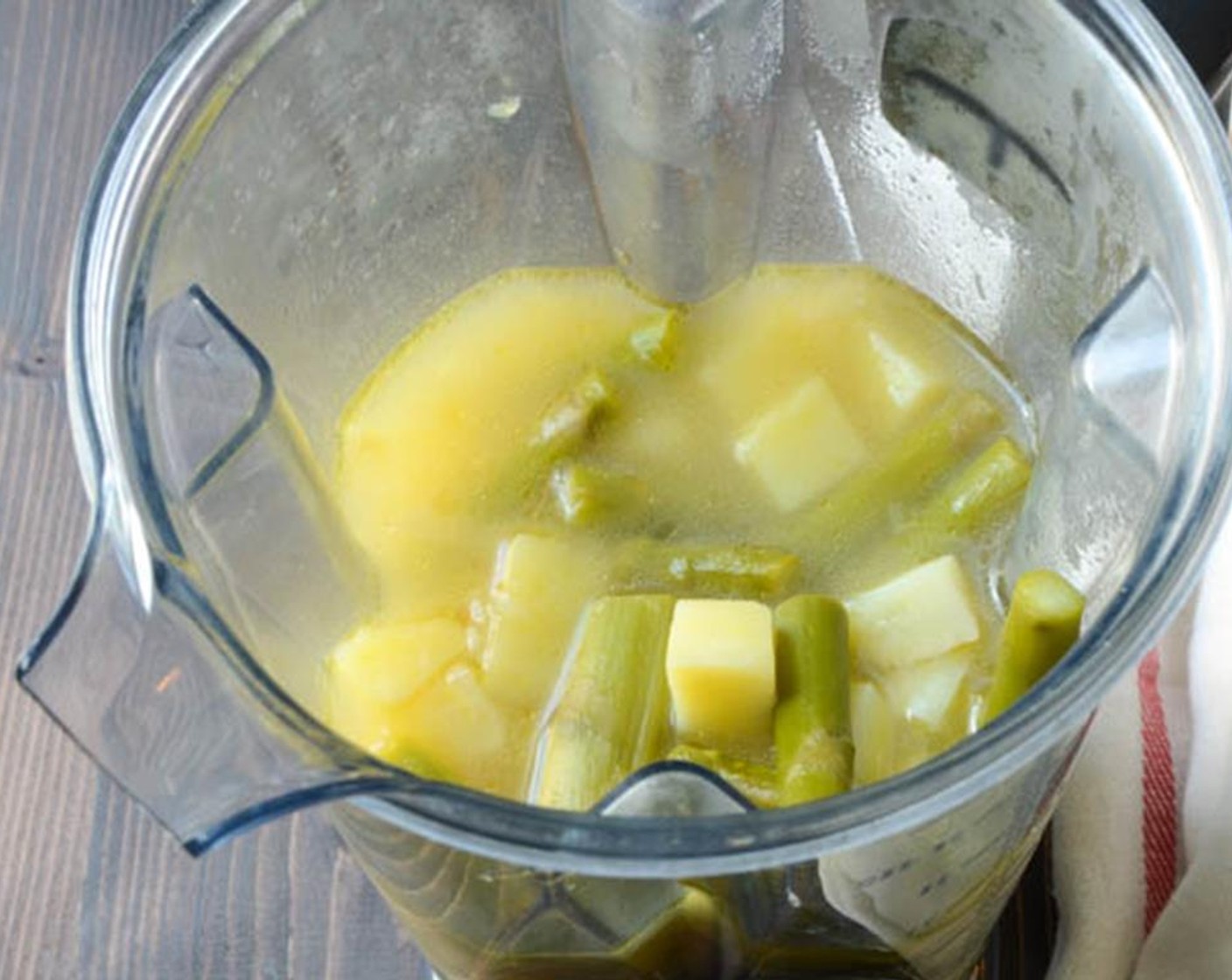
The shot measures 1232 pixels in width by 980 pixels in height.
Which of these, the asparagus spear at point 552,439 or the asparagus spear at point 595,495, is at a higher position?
the asparagus spear at point 552,439

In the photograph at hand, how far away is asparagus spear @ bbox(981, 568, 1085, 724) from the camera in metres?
0.56

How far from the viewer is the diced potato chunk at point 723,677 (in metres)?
0.59

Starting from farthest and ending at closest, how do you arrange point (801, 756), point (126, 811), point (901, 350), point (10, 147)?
point (10, 147) → point (126, 811) → point (901, 350) → point (801, 756)

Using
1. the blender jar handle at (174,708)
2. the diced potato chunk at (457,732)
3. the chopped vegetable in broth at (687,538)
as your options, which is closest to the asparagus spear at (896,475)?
the chopped vegetable in broth at (687,538)

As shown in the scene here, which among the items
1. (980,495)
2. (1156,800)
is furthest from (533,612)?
(1156,800)

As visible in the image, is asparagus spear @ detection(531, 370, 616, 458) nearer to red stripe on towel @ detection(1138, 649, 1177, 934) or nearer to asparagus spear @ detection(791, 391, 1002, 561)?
asparagus spear @ detection(791, 391, 1002, 561)

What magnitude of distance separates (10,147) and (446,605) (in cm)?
41

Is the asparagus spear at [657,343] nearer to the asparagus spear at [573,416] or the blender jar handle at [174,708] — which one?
the asparagus spear at [573,416]

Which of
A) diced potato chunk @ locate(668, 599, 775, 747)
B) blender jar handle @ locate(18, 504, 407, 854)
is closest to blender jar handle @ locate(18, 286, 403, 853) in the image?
blender jar handle @ locate(18, 504, 407, 854)

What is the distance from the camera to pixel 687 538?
653mm

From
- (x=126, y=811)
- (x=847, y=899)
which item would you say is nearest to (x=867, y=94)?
(x=847, y=899)

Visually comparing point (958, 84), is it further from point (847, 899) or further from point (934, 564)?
point (847, 899)

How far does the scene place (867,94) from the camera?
70 cm

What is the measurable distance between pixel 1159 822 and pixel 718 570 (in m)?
0.21
